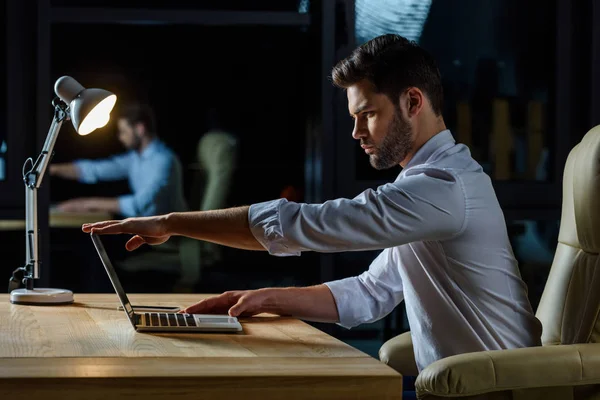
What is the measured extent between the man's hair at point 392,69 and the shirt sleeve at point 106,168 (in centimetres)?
188

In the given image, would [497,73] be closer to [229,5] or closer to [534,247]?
[534,247]

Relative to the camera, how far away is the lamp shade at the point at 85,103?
2.11 meters

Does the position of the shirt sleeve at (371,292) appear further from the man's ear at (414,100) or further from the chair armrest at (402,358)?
the man's ear at (414,100)

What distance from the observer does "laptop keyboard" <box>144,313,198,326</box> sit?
64.3 inches

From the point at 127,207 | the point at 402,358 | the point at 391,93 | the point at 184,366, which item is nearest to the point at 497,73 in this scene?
the point at 127,207

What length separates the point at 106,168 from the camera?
3.75 meters

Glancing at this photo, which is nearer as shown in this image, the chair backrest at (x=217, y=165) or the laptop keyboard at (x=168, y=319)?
the laptop keyboard at (x=168, y=319)

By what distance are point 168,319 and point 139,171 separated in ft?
7.02

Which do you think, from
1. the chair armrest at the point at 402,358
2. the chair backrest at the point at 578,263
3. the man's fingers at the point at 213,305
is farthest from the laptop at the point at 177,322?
the chair backrest at the point at 578,263

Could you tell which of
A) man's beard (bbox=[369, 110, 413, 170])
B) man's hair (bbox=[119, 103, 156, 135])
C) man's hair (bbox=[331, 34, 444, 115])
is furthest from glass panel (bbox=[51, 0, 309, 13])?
man's beard (bbox=[369, 110, 413, 170])

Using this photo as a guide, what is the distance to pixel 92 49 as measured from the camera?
368 cm

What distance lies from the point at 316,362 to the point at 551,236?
106 inches

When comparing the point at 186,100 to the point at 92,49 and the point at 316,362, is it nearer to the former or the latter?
the point at 92,49

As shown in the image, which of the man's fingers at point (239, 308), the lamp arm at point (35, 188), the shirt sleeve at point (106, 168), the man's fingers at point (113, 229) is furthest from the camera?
the shirt sleeve at point (106, 168)
